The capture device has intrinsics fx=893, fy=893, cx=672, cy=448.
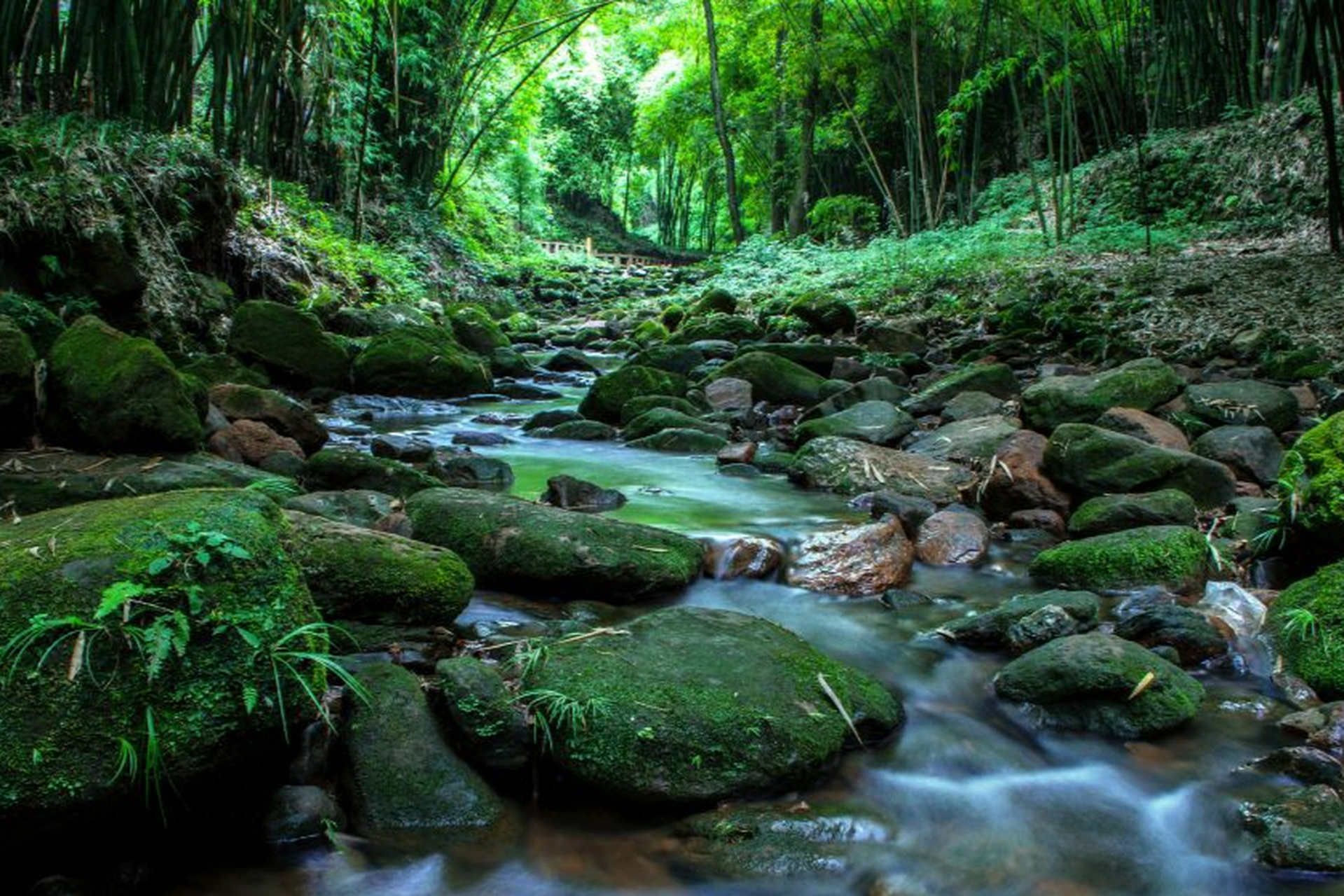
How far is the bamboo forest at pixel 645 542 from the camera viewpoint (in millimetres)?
1995

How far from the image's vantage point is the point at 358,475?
15.5ft

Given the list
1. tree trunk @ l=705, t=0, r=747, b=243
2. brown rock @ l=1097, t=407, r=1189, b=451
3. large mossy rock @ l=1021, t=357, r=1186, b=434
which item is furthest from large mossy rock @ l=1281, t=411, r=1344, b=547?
tree trunk @ l=705, t=0, r=747, b=243

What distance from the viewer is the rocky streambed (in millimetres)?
1890

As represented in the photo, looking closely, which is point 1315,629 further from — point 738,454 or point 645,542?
point 738,454

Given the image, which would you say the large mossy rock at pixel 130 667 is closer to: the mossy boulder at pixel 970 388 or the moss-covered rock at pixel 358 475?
the moss-covered rock at pixel 358 475

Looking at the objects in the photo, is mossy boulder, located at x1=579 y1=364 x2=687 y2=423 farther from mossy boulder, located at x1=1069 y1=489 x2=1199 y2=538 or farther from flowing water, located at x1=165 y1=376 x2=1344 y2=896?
flowing water, located at x1=165 y1=376 x2=1344 y2=896

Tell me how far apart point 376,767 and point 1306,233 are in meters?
11.6

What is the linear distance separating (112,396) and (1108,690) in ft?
14.0

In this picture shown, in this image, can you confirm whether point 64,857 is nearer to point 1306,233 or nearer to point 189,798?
point 189,798

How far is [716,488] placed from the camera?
5.63 m

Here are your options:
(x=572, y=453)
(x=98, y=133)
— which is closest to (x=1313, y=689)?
A: (x=572, y=453)

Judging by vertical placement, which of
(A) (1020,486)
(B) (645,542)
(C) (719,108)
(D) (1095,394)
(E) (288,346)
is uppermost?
(C) (719,108)

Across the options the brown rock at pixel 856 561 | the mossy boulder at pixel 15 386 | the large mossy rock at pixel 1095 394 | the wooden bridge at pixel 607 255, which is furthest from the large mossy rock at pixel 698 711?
the wooden bridge at pixel 607 255

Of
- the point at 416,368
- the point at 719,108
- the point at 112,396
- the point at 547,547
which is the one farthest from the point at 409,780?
the point at 719,108
